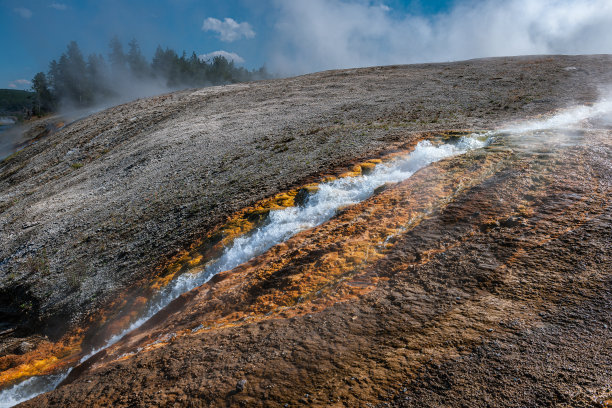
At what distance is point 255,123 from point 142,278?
46.9ft

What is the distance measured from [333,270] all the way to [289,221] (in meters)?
3.60

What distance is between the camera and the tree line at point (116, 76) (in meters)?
80.2

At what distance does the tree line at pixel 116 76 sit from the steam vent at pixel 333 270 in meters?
76.0

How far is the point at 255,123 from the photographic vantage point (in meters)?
21.8

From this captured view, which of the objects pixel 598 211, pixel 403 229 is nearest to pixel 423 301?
pixel 403 229

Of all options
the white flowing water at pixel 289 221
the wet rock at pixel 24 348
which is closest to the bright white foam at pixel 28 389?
the white flowing water at pixel 289 221

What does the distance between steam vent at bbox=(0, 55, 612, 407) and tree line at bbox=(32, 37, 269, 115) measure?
249ft

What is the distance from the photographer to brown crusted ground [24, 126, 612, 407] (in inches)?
159

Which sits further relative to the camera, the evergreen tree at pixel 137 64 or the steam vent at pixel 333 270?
the evergreen tree at pixel 137 64

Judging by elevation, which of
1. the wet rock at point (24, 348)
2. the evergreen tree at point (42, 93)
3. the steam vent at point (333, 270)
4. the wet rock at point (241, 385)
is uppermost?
the evergreen tree at point (42, 93)

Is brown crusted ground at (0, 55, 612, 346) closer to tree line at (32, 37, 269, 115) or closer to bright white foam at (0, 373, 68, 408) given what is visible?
bright white foam at (0, 373, 68, 408)

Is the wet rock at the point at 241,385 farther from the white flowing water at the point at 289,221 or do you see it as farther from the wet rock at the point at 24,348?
the wet rock at the point at 24,348

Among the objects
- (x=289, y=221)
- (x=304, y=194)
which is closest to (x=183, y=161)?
(x=304, y=194)

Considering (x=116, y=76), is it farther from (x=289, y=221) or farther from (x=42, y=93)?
Answer: (x=289, y=221)
